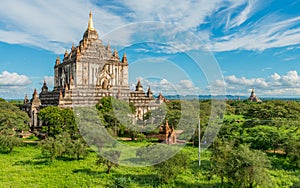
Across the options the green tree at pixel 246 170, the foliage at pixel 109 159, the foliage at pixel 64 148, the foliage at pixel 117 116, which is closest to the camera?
the green tree at pixel 246 170

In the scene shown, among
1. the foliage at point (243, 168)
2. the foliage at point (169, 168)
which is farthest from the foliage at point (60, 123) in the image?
the foliage at point (243, 168)

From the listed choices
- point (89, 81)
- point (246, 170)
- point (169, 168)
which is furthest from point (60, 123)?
point (246, 170)

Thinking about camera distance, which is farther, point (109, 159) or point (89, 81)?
point (89, 81)

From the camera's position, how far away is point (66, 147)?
23203 millimetres

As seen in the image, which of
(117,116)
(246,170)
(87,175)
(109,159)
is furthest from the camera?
(117,116)

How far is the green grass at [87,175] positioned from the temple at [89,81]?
613 inches

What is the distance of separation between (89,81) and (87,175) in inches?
1012

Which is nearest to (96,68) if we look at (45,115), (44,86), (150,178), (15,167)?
(44,86)

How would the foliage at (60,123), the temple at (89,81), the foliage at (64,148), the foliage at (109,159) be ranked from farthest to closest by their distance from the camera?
the temple at (89,81) → the foliage at (60,123) → the foliage at (64,148) → the foliage at (109,159)

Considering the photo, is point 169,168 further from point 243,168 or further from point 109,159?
point 109,159

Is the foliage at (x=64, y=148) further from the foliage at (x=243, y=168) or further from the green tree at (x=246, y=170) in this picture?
the green tree at (x=246, y=170)

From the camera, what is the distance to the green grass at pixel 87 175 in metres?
17.1

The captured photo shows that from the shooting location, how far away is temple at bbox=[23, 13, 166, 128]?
38.5 m

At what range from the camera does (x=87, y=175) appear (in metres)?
18.6
